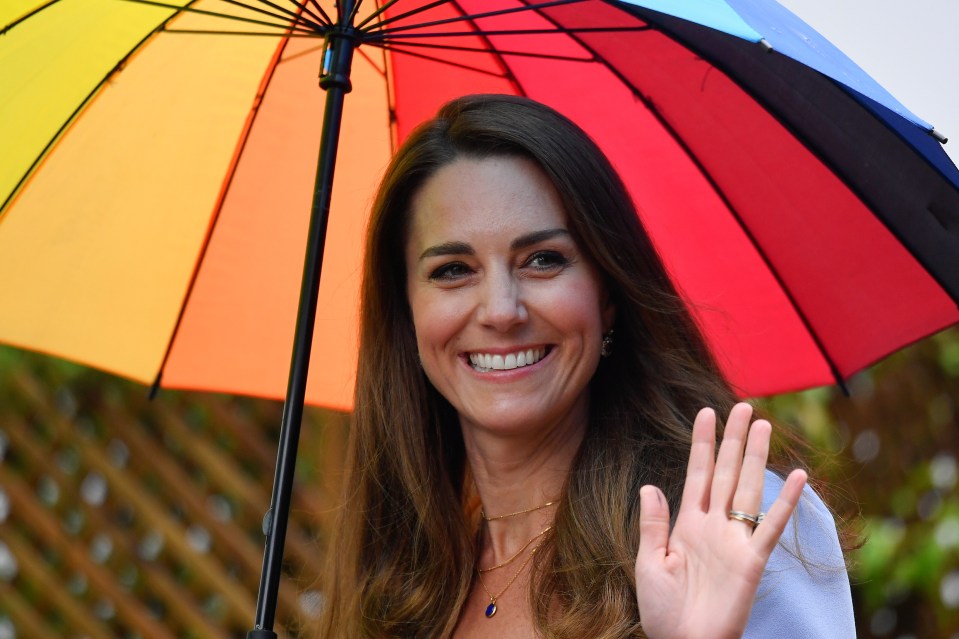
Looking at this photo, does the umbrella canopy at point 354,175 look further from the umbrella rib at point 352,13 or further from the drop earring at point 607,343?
the drop earring at point 607,343

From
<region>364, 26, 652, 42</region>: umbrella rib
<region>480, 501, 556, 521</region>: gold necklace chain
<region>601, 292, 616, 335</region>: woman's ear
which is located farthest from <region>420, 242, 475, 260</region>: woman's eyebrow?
<region>480, 501, 556, 521</region>: gold necklace chain

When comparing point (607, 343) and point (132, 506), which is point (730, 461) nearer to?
point (607, 343)

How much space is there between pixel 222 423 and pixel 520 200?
9.10 ft

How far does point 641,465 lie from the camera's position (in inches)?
103

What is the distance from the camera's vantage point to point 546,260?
103 inches

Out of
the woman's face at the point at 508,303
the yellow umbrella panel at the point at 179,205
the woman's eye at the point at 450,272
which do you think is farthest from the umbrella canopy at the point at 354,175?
the woman's eye at the point at 450,272

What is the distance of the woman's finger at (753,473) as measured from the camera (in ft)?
6.41

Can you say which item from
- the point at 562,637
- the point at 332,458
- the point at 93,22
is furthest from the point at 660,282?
the point at 332,458

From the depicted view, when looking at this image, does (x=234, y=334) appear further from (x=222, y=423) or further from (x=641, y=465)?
(x=222, y=423)

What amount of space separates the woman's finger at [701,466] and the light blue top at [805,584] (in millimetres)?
315

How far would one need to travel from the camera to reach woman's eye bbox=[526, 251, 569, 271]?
8.54 feet

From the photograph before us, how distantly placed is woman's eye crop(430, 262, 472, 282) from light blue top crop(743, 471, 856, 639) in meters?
0.67

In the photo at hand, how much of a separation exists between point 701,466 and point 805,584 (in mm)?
407

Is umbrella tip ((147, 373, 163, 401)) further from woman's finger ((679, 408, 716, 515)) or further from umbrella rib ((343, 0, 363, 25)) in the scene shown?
woman's finger ((679, 408, 716, 515))
